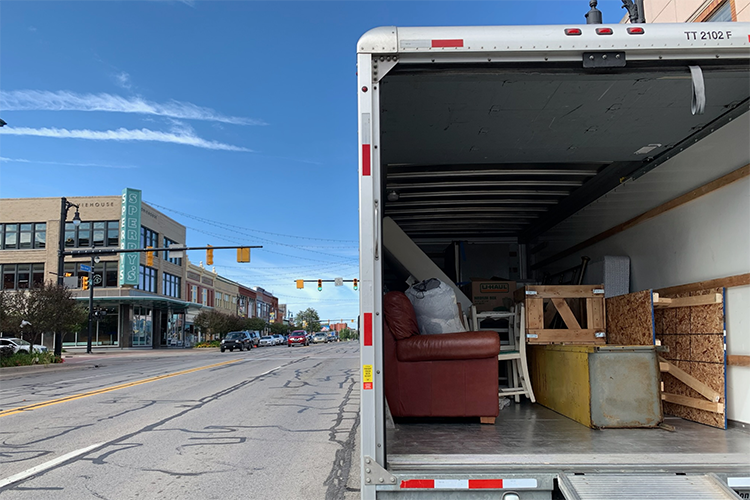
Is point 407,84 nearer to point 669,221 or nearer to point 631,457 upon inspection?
point 631,457

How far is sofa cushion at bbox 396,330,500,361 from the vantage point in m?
5.33

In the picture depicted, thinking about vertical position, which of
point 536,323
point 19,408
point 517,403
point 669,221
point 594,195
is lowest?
point 19,408

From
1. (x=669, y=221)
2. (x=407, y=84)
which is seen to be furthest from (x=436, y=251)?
(x=407, y=84)

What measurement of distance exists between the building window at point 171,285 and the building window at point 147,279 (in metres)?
2.10

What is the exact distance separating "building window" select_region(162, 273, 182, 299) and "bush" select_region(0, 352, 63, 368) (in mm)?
29608

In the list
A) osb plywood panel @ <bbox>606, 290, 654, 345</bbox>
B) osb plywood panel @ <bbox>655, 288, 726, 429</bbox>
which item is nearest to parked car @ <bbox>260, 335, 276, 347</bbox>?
osb plywood panel @ <bbox>606, 290, 654, 345</bbox>

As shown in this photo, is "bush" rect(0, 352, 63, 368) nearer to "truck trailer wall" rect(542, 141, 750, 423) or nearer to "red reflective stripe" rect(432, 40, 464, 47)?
"truck trailer wall" rect(542, 141, 750, 423)

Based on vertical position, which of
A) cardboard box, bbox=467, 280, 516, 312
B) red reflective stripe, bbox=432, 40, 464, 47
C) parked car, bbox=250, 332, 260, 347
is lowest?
parked car, bbox=250, 332, 260, 347

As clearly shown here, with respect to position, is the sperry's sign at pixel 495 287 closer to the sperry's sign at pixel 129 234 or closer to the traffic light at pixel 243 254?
the traffic light at pixel 243 254

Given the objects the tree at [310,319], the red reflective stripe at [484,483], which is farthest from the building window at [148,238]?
the tree at [310,319]

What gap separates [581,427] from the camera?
196 inches

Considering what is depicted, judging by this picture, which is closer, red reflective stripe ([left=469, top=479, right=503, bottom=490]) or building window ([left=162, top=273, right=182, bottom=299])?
red reflective stripe ([left=469, top=479, right=503, bottom=490])

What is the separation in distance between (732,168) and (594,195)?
2633 mm

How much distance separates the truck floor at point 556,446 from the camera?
324 centimetres
